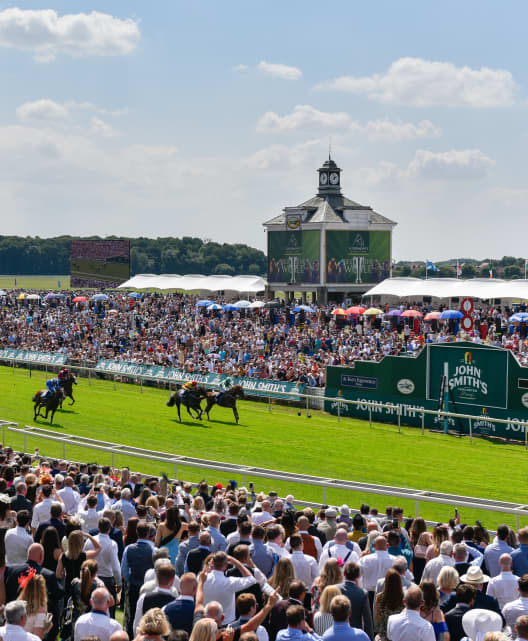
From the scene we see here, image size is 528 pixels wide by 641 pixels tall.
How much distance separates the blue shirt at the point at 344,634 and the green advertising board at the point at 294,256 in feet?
142

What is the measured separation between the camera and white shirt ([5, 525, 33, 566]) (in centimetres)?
754

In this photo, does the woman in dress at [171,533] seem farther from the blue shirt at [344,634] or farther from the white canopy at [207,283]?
the white canopy at [207,283]

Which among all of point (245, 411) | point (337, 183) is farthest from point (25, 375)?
point (337, 183)

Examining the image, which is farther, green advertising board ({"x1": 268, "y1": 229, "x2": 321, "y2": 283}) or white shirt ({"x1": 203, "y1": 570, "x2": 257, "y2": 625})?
green advertising board ({"x1": 268, "y1": 229, "x2": 321, "y2": 283})

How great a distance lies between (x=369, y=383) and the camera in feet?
84.3

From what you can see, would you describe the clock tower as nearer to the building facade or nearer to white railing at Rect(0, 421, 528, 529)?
the building facade

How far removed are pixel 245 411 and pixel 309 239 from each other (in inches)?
942

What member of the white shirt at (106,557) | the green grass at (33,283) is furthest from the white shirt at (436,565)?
the green grass at (33,283)

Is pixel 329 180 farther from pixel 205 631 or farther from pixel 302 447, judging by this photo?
pixel 205 631

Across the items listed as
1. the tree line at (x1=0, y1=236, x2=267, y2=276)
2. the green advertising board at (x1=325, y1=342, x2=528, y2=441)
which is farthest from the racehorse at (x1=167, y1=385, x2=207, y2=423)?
the tree line at (x1=0, y1=236, x2=267, y2=276)

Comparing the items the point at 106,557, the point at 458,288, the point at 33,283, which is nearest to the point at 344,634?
the point at 106,557

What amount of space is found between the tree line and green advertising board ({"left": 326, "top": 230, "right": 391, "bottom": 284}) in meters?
83.5

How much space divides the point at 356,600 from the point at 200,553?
5.17 feet

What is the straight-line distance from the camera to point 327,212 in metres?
49.3
